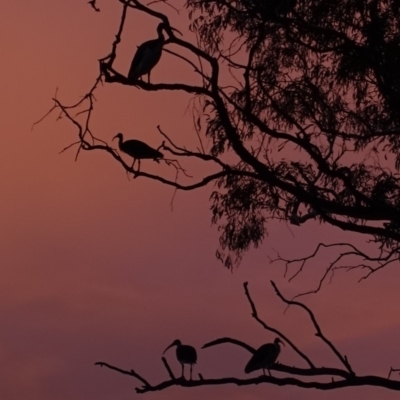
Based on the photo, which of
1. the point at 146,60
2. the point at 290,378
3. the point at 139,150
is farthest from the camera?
the point at 139,150

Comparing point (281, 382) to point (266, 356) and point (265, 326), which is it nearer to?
point (265, 326)

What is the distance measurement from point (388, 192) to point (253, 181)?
57.2 inches

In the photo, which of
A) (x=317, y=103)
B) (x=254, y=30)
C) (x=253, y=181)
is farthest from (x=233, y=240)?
(x=254, y=30)

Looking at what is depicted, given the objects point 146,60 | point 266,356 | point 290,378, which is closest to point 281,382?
point 290,378

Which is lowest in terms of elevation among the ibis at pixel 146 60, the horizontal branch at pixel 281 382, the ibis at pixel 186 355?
the horizontal branch at pixel 281 382

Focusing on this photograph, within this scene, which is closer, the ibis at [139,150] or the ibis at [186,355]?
the ibis at [139,150]

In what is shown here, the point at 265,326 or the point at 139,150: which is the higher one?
the point at 139,150

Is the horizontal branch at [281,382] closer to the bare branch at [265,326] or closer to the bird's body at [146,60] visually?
the bare branch at [265,326]

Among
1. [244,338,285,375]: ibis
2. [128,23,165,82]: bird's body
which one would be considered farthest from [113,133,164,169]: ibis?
[244,338,285,375]: ibis

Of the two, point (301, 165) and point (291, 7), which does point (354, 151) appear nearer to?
point (301, 165)

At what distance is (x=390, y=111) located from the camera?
11516 mm

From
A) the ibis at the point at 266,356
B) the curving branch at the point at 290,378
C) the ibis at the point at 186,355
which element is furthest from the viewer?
the ibis at the point at 186,355

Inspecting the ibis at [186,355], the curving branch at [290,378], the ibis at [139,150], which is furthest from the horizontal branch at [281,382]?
the ibis at [186,355]

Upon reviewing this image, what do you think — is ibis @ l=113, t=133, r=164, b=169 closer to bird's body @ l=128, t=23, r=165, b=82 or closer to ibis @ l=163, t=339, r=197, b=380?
bird's body @ l=128, t=23, r=165, b=82
